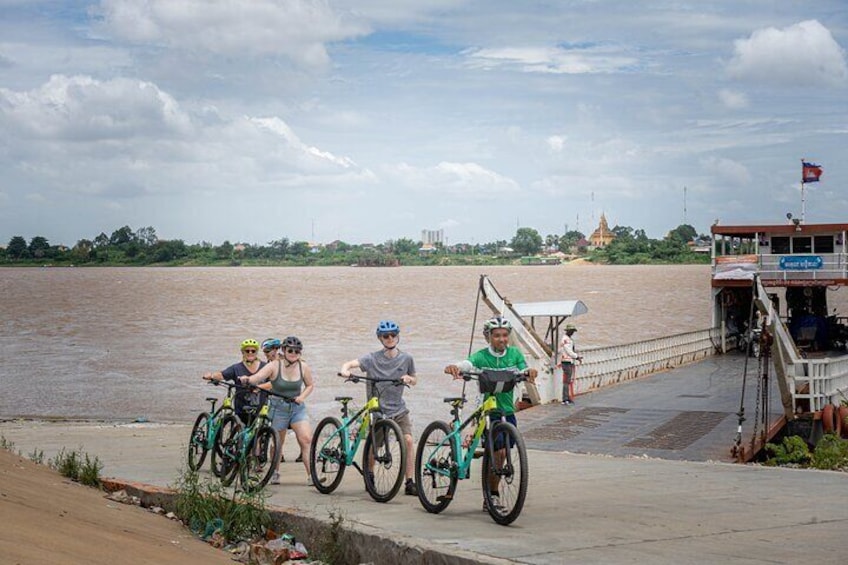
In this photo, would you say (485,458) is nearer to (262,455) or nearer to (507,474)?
(507,474)

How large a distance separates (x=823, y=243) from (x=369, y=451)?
2723 cm

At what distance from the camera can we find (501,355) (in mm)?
9398

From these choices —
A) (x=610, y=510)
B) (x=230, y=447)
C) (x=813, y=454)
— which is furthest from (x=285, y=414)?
(x=813, y=454)

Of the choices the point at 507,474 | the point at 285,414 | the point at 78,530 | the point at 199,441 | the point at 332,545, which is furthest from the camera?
the point at 199,441

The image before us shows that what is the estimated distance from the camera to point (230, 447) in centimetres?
1140

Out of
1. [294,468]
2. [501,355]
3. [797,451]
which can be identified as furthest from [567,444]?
[501,355]

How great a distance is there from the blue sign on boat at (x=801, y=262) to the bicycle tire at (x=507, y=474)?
89.6ft

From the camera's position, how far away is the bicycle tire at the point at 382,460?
9.87 m

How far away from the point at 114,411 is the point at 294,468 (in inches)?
699

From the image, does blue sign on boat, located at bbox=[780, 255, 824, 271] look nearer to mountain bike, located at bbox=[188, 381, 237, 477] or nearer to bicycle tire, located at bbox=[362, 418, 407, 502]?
mountain bike, located at bbox=[188, 381, 237, 477]

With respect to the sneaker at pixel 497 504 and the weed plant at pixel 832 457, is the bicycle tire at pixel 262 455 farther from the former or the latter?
the weed plant at pixel 832 457

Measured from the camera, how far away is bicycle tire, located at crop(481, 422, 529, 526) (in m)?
8.44

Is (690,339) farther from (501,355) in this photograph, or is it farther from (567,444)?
(501,355)

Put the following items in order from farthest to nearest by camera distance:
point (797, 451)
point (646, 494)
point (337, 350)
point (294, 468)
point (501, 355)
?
point (337, 350)
point (797, 451)
point (294, 468)
point (646, 494)
point (501, 355)
